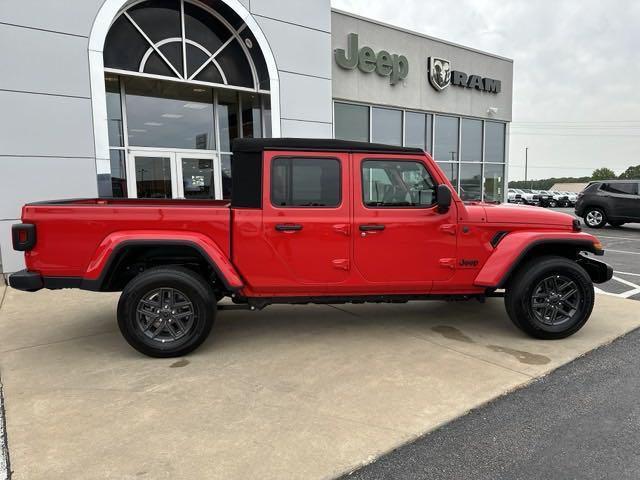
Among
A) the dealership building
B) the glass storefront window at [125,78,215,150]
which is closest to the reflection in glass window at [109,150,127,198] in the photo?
the dealership building

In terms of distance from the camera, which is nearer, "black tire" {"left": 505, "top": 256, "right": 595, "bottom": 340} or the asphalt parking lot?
"black tire" {"left": 505, "top": 256, "right": 595, "bottom": 340}

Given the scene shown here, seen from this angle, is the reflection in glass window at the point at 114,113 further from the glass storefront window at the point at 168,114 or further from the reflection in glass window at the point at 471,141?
the reflection in glass window at the point at 471,141

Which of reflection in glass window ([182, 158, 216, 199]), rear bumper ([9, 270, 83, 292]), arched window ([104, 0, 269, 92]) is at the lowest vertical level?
rear bumper ([9, 270, 83, 292])

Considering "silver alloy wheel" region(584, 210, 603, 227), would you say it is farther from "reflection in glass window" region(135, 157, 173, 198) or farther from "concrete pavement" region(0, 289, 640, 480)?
"reflection in glass window" region(135, 157, 173, 198)

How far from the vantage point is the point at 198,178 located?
1041 cm

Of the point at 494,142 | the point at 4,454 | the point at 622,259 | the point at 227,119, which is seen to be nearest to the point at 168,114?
the point at 227,119

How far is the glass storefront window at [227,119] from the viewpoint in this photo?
10.7 metres

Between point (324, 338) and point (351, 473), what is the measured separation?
223 centimetres

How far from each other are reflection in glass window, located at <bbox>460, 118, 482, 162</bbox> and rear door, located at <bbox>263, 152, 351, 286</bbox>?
13.0 m

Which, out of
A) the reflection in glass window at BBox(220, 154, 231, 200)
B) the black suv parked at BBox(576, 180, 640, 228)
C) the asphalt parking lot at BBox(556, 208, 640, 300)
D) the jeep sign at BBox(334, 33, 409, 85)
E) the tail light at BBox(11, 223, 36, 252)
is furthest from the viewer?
the black suv parked at BBox(576, 180, 640, 228)

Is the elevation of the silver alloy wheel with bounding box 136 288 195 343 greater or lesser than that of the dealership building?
lesser

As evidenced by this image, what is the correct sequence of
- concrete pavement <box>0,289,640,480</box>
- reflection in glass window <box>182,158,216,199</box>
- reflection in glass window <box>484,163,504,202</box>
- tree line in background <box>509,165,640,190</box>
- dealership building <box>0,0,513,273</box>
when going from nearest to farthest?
concrete pavement <box>0,289,640,480</box> → dealership building <box>0,0,513,273</box> → reflection in glass window <box>182,158,216,199</box> → reflection in glass window <box>484,163,504,202</box> → tree line in background <box>509,165,640,190</box>

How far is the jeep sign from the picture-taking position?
1230 centimetres

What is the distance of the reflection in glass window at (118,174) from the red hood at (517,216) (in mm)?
7351
